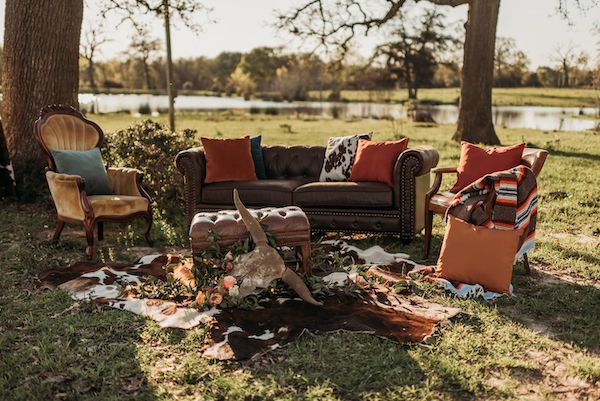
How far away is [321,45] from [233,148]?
8.56 meters

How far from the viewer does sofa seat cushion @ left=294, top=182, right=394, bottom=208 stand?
5.28 metres

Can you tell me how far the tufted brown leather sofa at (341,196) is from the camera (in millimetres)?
5242

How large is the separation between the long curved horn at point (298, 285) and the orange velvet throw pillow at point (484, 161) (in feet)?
5.84

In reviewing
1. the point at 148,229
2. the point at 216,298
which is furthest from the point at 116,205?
the point at 216,298

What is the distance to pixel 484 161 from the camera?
15.8 ft

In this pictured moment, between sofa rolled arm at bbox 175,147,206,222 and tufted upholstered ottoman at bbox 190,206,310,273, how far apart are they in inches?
58.3

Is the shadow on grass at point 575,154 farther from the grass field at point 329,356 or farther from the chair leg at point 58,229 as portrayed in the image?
the chair leg at point 58,229

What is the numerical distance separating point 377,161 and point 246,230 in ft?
6.12

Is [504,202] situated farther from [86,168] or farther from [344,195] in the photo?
[86,168]

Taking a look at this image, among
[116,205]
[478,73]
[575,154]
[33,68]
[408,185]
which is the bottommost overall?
[116,205]

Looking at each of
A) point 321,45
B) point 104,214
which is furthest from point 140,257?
point 321,45

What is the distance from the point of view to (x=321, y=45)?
13836 mm

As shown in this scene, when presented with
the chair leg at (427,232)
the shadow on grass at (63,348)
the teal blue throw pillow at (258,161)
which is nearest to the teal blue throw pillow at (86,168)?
the shadow on grass at (63,348)

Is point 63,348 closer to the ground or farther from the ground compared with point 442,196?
closer to the ground
